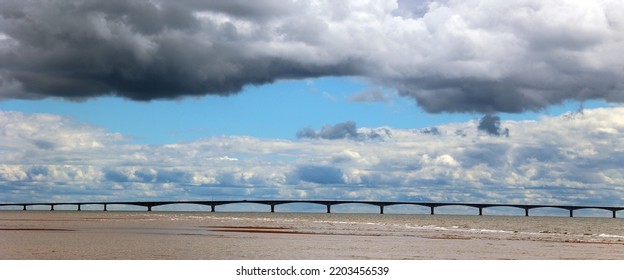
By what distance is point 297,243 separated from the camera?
1999 inches

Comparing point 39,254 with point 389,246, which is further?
point 389,246

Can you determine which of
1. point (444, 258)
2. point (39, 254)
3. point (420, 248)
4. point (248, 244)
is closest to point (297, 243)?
point (248, 244)

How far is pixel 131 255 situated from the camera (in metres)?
39.1

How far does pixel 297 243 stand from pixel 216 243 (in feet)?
17.5

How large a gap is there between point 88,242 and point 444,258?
75.2 feet

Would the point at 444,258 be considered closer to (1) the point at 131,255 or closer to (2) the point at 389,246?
(2) the point at 389,246

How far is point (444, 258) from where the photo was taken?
40.4 meters

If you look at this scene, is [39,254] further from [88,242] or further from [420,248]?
[420,248]
